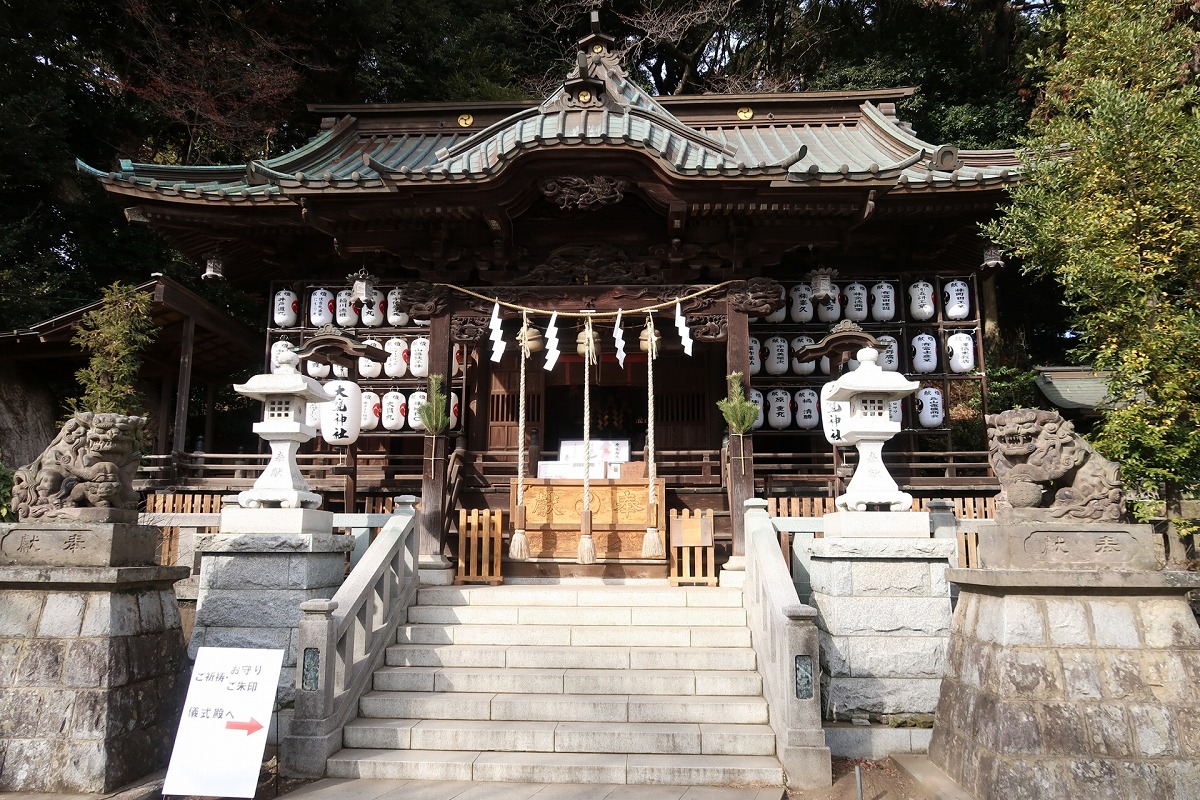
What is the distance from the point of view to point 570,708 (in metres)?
5.55

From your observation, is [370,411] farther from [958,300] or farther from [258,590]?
[958,300]

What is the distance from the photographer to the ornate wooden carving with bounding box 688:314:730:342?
32.3 feet

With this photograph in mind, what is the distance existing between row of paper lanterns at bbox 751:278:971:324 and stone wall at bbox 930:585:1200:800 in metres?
7.24

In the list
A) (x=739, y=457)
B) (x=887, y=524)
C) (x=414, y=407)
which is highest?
(x=414, y=407)

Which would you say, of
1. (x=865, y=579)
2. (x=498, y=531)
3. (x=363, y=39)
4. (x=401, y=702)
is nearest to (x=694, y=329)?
(x=498, y=531)

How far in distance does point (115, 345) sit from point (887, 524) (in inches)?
440

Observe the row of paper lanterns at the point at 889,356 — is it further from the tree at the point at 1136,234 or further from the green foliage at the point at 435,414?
the green foliage at the point at 435,414

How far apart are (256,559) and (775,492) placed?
6.94 meters

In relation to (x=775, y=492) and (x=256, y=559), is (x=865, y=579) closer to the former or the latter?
(x=775, y=492)

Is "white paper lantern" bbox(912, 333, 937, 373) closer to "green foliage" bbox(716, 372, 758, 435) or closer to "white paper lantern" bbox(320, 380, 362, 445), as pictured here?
"green foliage" bbox(716, 372, 758, 435)

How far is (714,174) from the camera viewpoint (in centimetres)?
875

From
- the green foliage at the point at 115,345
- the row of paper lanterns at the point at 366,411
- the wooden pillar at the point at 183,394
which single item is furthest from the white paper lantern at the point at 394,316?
the green foliage at the point at 115,345

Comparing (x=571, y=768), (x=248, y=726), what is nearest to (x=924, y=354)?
(x=571, y=768)

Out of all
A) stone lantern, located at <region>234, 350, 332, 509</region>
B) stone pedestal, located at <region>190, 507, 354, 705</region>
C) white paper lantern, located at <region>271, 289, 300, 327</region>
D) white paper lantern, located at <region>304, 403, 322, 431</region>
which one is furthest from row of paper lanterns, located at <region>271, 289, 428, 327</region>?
stone pedestal, located at <region>190, 507, 354, 705</region>
